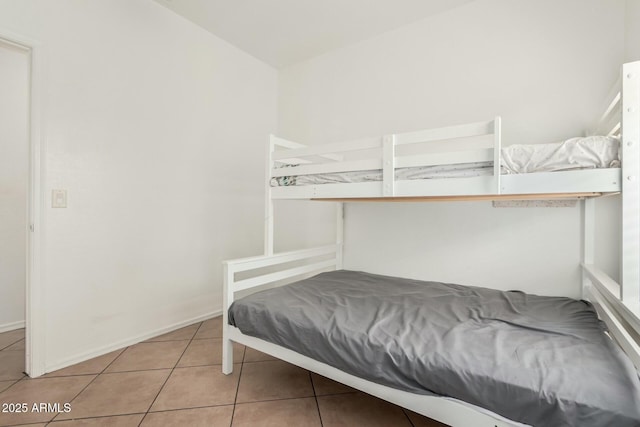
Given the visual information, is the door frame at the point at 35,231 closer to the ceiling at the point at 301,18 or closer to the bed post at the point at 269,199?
the ceiling at the point at 301,18

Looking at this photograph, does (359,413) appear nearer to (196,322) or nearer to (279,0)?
(196,322)

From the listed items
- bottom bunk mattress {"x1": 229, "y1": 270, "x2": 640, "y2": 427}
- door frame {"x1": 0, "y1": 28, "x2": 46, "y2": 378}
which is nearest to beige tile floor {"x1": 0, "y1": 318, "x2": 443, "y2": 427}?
door frame {"x1": 0, "y1": 28, "x2": 46, "y2": 378}

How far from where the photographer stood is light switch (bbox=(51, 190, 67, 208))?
5.84 feet

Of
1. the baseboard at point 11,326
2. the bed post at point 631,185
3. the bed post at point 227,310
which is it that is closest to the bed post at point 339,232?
the bed post at point 227,310

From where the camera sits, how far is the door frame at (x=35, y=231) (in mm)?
1709

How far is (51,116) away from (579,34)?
3.29 metres

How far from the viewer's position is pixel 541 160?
125 centimetres

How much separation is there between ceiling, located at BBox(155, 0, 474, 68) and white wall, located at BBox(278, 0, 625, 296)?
13cm

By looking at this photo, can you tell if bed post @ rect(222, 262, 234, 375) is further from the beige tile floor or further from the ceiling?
the ceiling

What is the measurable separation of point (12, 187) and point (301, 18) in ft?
9.29

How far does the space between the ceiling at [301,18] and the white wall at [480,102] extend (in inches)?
5.2

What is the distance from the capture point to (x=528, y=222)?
197cm

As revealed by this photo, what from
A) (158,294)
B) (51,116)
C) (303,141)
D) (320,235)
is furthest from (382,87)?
(158,294)

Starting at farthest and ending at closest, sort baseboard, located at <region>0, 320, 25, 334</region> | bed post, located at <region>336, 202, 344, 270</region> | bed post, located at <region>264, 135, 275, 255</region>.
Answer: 1. bed post, located at <region>336, 202, 344, 270</region>
2. baseboard, located at <region>0, 320, 25, 334</region>
3. bed post, located at <region>264, 135, 275, 255</region>
